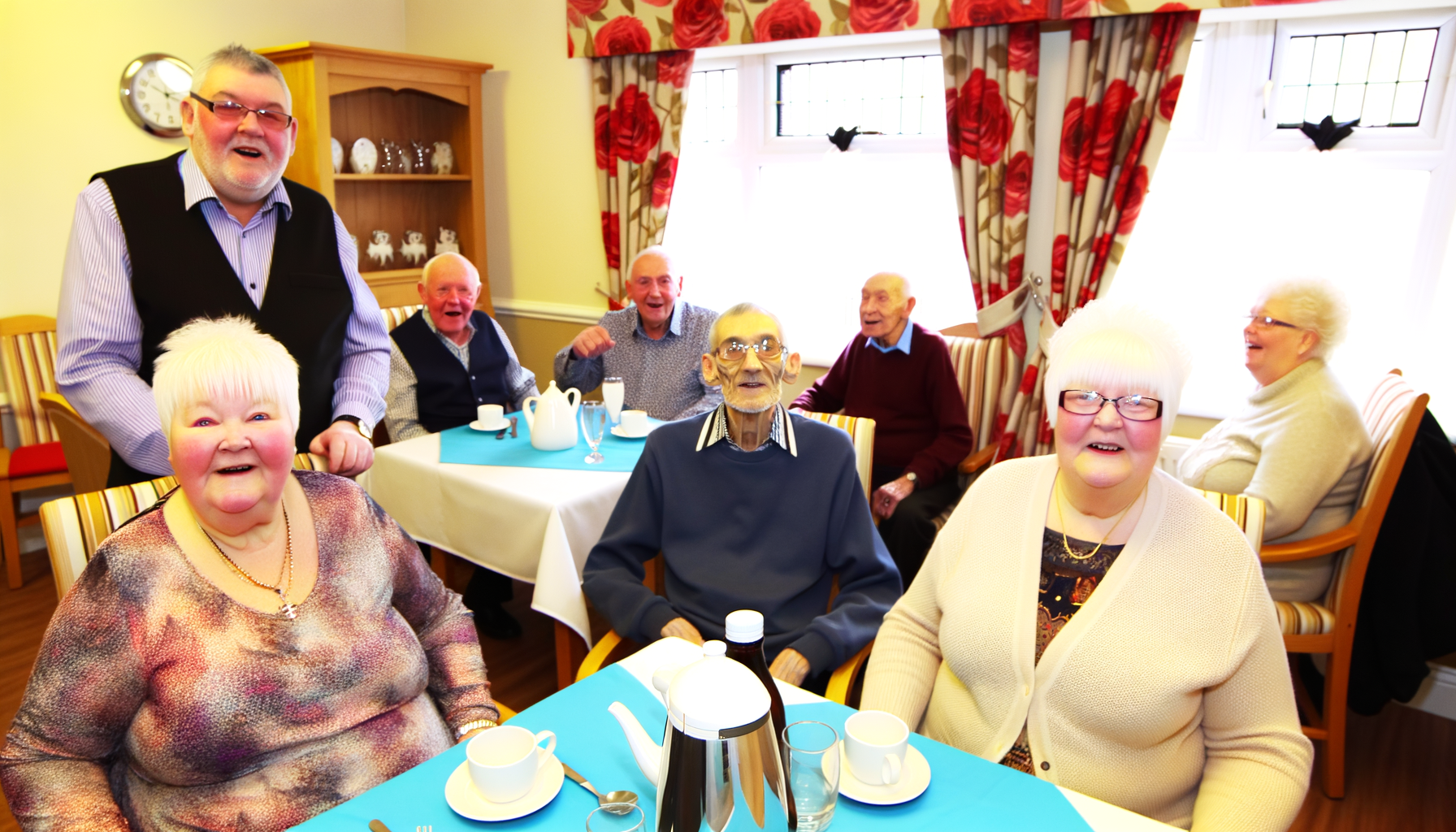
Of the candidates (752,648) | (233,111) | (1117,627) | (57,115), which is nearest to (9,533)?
(57,115)

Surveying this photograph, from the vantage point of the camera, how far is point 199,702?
1190 millimetres

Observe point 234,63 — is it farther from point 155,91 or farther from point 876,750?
point 155,91

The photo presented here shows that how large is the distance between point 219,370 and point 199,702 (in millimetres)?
446

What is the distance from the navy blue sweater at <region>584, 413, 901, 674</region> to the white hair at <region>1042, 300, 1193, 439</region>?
0.59 metres

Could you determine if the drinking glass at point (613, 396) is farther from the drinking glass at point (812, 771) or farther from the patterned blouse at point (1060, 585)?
the drinking glass at point (812, 771)

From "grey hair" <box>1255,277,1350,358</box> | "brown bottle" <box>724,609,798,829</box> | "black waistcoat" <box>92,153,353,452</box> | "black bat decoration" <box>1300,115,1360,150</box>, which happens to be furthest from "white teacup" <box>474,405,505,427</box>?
"black bat decoration" <box>1300,115,1360,150</box>

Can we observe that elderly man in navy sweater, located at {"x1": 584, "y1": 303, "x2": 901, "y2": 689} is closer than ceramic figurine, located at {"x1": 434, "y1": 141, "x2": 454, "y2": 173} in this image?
Yes

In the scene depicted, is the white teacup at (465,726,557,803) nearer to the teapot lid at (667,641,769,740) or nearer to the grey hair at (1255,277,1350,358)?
the teapot lid at (667,641,769,740)

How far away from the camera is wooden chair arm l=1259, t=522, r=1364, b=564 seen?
221 cm

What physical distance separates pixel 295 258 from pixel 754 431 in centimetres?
108

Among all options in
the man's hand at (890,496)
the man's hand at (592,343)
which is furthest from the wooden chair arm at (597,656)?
the man's hand at (592,343)

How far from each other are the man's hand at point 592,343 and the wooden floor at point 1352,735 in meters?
0.91

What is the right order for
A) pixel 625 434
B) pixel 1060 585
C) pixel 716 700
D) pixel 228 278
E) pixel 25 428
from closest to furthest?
pixel 716 700 → pixel 1060 585 → pixel 228 278 → pixel 625 434 → pixel 25 428

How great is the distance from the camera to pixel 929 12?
11.0 feet
